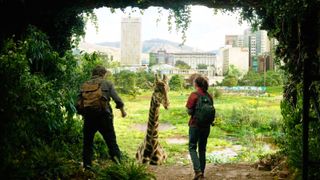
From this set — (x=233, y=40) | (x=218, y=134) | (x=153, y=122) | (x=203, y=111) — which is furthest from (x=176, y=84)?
(x=233, y=40)

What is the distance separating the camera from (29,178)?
16.7 feet

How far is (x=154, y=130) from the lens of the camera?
9.25 m

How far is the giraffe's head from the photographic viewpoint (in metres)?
9.08

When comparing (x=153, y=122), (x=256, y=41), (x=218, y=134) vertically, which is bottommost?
(x=218, y=134)

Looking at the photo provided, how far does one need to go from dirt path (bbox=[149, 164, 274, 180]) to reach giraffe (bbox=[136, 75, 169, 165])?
4.00ft

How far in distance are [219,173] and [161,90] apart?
8.79 feet

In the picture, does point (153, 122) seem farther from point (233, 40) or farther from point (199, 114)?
point (233, 40)

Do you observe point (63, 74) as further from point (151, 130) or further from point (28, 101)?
point (28, 101)

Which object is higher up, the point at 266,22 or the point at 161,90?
the point at 266,22

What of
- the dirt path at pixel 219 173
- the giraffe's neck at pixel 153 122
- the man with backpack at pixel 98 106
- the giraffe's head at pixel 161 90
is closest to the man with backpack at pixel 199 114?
the dirt path at pixel 219 173

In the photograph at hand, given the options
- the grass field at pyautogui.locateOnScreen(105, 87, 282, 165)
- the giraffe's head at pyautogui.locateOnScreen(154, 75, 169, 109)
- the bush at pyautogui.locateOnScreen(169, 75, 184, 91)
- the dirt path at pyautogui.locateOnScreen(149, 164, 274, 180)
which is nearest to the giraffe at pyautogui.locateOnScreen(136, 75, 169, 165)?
the giraffe's head at pyautogui.locateOnScreen(154, 75, 169, 109)

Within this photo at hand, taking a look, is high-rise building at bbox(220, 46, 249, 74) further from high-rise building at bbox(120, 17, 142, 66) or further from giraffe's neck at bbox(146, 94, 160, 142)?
giraffe's neck at bbox(146, 94, 160, 142)

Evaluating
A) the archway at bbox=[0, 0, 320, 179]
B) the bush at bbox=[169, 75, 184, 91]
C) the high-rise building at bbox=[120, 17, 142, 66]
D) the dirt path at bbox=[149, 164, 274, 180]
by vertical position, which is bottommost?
the dirt path at bbox=[149, 164, 274, 180]

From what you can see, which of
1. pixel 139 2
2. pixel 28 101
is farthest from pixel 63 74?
pixel 28 101
